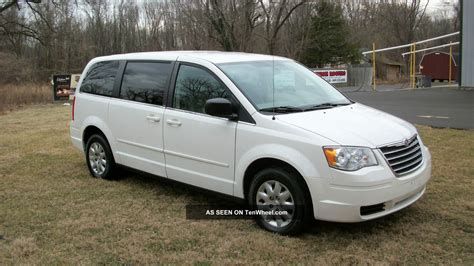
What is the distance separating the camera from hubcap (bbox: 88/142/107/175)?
661 centimetres

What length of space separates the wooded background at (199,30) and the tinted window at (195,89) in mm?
25088

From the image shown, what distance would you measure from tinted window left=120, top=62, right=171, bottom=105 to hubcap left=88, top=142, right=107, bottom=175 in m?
0.94

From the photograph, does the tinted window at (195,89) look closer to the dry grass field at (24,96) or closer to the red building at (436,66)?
the dry grass field at (24,96)

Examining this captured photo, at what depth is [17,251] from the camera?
13.9ft

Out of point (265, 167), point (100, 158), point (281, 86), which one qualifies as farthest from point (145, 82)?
point (265, 167)

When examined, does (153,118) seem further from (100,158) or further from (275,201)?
(275,201)

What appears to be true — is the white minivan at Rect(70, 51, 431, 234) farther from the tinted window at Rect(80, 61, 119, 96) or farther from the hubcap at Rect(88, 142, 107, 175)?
the hubcap at Rect(88, 142, 107, 175)

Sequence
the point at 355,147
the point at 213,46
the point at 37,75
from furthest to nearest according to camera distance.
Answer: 1. the point at 37,75
2. the point at 213,46
3. the point at 355,147

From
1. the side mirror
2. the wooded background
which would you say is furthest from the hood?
the wooded background

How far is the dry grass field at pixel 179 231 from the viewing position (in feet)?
13.2

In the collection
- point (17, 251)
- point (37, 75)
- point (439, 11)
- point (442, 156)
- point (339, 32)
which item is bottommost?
point (17, 251)

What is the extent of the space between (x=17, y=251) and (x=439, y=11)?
70179 mm

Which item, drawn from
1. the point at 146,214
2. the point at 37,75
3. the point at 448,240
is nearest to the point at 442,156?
the point at 448,240

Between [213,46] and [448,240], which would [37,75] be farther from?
[448,240]
